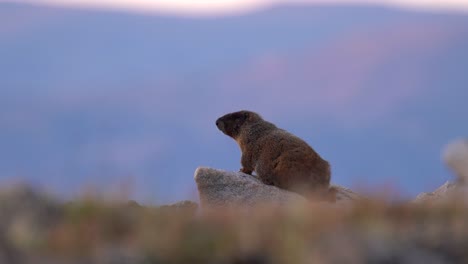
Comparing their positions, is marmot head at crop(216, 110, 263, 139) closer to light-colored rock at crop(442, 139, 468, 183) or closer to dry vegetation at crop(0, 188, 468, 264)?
light-colored rock at crop(442, 139, 468, 183)

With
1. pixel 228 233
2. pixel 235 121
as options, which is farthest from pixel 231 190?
pixel 228 233

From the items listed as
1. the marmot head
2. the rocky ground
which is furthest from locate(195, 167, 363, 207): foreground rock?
the rocky ground

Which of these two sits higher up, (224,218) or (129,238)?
(224,218)

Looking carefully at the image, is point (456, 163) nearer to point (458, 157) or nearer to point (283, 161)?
point (458, 157)

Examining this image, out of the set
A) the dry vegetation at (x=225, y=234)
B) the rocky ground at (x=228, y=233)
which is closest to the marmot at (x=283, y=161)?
the rocky ground at (x=228, y=233)

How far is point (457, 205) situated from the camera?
8.99 metres

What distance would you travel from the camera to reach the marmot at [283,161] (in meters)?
14.7

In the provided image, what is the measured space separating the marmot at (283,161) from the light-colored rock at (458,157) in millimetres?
2784

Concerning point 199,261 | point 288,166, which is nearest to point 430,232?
point 199,261

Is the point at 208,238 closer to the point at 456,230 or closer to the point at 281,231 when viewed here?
the point at 281,231

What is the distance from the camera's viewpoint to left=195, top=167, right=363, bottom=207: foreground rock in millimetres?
14906

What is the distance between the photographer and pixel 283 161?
48.8ft

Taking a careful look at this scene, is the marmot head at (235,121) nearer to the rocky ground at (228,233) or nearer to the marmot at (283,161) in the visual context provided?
the marmot at (283,161)

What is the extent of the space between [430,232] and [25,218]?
3.87m
